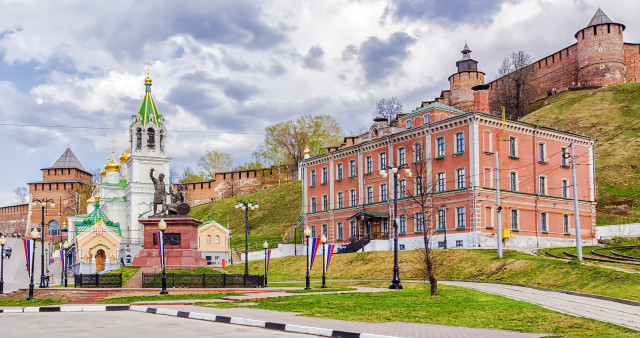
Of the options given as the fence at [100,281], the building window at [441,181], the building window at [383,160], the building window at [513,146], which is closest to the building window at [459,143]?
the building window at [441,181]

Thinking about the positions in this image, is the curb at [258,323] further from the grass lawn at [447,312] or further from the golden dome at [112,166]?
the golden dome at [112,166]

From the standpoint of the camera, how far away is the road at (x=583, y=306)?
57.2 ft

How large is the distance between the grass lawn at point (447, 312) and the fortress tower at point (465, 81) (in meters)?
91.4

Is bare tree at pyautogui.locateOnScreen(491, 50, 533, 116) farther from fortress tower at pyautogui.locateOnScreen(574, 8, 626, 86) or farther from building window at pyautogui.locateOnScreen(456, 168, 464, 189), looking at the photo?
building window at pyautogui.locateOnScreen(456, 168, 464, 189)

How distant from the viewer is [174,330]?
14742mm

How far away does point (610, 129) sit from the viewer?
88938mm

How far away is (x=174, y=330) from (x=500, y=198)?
131 ft

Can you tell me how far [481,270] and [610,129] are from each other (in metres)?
60.3

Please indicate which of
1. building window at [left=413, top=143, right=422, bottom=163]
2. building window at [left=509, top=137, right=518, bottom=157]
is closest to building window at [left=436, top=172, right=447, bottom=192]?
building window at [left=413, top=143, right=422, bottom=163]

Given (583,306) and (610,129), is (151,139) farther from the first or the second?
(583,306)

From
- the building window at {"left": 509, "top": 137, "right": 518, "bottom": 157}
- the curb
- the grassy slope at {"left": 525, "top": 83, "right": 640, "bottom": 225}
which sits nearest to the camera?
the curb

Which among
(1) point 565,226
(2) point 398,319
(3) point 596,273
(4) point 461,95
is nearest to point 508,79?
(4) point 461,95

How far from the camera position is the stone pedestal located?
1501 inches

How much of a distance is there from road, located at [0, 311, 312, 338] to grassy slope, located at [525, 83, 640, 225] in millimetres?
56854
